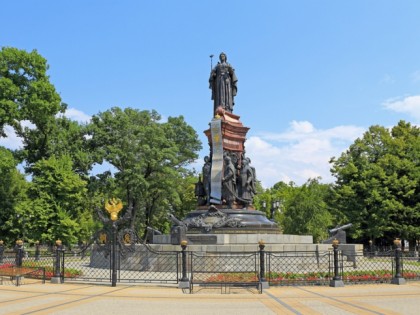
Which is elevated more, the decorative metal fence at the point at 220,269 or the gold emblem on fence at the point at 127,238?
the gold emblem on fence at the point at 127,238

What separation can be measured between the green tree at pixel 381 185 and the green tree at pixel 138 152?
15461 mm

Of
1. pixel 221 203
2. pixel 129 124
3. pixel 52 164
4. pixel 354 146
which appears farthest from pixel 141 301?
pixel 354 146

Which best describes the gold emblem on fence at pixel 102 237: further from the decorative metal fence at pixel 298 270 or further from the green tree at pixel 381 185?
the green tree at pixel 381 185

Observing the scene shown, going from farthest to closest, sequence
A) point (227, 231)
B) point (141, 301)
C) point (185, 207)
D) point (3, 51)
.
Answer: point (185, 207) < point (3, 51) < point (227, 231) < point (141, 301)

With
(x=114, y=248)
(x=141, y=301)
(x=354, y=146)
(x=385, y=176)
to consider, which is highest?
(x=354, y=146)

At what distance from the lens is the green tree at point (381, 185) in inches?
1476

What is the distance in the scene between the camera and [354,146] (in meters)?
44.4

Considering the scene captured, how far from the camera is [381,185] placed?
39.0 metres

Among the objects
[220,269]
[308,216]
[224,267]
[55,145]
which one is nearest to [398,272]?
[224,267]

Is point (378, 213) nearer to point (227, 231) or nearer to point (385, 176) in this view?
point (385, 176)

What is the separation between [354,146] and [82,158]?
25.4m

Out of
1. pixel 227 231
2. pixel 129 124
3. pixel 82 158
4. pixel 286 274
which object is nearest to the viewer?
pixel 286 274

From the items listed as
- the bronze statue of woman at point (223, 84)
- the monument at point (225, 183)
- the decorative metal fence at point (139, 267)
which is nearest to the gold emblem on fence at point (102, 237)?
the decorative metal fence at point (139, 267)

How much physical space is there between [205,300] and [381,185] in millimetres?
30699
